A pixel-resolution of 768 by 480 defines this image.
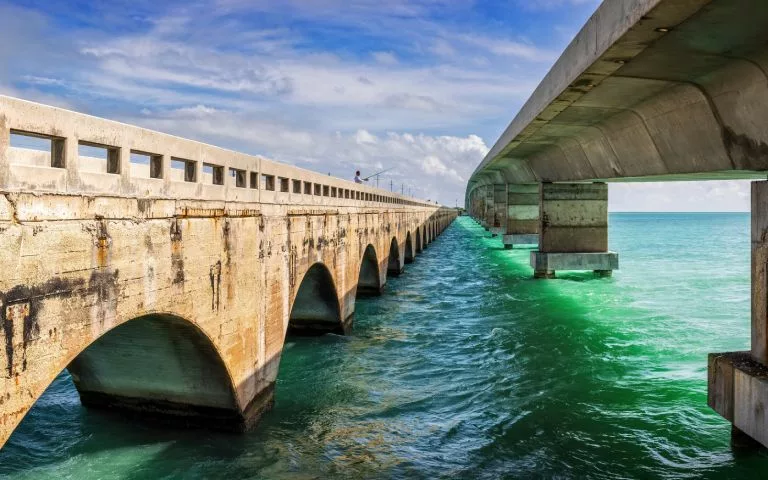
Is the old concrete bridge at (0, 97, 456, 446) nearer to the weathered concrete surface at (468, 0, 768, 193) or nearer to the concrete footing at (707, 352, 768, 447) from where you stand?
the weathered concrete surface at (468, 0, 768, 193)

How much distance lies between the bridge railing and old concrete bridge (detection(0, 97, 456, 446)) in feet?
0.06

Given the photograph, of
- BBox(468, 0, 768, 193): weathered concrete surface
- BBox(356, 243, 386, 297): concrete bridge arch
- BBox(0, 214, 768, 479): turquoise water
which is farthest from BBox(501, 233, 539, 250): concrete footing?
BBox(468, 0, 768, 193): weathered concrete surface

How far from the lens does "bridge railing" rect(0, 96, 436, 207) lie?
16.3 feet

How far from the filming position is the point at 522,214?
4247 centimetres

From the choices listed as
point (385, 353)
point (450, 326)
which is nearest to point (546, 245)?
point (450, 326)

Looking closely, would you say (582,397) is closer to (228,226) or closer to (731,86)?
(731,86)

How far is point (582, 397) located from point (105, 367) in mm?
8930

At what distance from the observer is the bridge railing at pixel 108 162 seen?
16.3ft

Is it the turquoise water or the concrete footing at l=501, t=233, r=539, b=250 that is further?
the concrete footing at l=501, t=233, r=539, b=250

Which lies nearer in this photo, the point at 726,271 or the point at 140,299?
the point at 140,299

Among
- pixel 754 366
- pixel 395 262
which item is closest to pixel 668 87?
pixel 754 366

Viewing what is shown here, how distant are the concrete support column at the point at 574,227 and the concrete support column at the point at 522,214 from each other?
48.5 ft

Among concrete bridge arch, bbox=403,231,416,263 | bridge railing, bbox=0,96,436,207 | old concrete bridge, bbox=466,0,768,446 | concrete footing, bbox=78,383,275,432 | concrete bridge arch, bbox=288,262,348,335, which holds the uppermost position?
old concrete bridge, bbox=466,0,768,446

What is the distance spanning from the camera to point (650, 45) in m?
7.76
